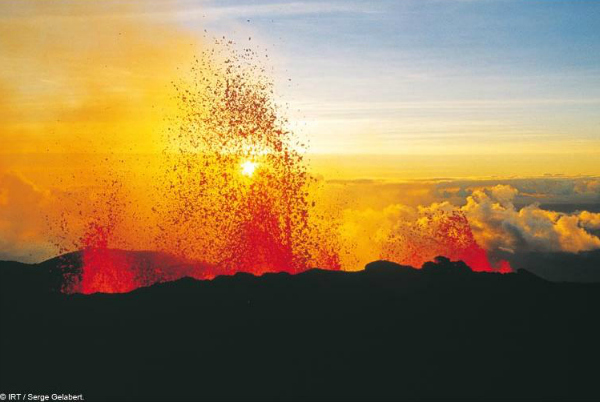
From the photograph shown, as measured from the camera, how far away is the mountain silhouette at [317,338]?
39.5 m

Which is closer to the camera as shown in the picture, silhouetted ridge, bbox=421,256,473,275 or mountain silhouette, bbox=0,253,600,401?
mountain silhouette, bbox=0,253,600,401

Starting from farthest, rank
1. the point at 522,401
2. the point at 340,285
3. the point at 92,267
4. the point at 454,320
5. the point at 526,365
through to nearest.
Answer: the point at 92,267 → the point at 340,285 → the point at 454,320 → the point at 526,365 → the point at 522,401

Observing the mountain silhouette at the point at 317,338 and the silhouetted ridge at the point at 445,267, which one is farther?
the silhouetted ridge at the point at 445,267

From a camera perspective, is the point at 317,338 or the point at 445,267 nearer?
the point at 317,338

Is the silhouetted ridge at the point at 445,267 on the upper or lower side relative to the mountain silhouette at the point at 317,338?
upper

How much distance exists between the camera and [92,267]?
197ft

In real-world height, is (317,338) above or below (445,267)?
below

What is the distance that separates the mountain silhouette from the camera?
39469mm

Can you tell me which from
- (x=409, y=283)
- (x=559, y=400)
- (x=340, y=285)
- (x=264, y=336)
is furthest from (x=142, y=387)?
(x=559, y=400)

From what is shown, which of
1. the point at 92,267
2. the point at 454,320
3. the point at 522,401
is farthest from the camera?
the point at 92,267

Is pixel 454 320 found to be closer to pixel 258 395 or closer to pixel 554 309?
pixel 554 309

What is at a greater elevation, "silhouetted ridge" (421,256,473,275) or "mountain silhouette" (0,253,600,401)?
"silhouetted ridge" (421,256,473,275)

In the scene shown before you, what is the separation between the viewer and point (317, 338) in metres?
43.2

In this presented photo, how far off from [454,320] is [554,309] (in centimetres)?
740
